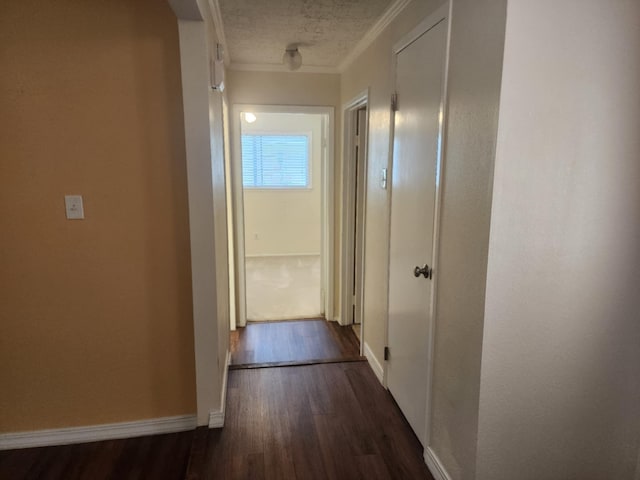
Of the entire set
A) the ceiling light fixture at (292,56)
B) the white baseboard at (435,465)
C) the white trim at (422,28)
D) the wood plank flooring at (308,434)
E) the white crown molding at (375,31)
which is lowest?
the wood plank flooring at (308,434)

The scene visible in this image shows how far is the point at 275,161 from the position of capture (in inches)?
252

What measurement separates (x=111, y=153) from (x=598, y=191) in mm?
2017

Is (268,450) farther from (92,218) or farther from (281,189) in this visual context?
(281,189)

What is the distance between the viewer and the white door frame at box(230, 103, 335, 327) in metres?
3.36

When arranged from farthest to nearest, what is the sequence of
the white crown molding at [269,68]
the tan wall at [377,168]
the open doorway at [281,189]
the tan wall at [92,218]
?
1. the open doorway at [281,189]
2. the white crown molding at [269,68]
3. the tan wall at [377,168]
4. the tan wall at [92,218]

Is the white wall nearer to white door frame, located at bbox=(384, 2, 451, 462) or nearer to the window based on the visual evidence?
white door frame, located at bbox=(384, 2, 451, 462)

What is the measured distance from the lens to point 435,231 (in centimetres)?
173

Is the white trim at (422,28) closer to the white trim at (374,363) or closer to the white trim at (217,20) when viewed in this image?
the white trim at (217,20)

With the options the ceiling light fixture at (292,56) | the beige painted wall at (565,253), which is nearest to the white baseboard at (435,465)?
the beige painted wall at (565,253)

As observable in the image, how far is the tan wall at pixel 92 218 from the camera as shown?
1.78 m

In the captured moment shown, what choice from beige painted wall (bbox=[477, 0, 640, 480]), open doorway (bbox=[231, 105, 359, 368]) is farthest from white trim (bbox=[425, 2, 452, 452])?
open doorway (bbox=[231, 105, 359, 368])

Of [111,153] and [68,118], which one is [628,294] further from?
[68,118]

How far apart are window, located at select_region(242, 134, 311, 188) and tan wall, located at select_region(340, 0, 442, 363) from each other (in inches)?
137

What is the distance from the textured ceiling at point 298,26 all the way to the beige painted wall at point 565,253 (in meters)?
1.14
